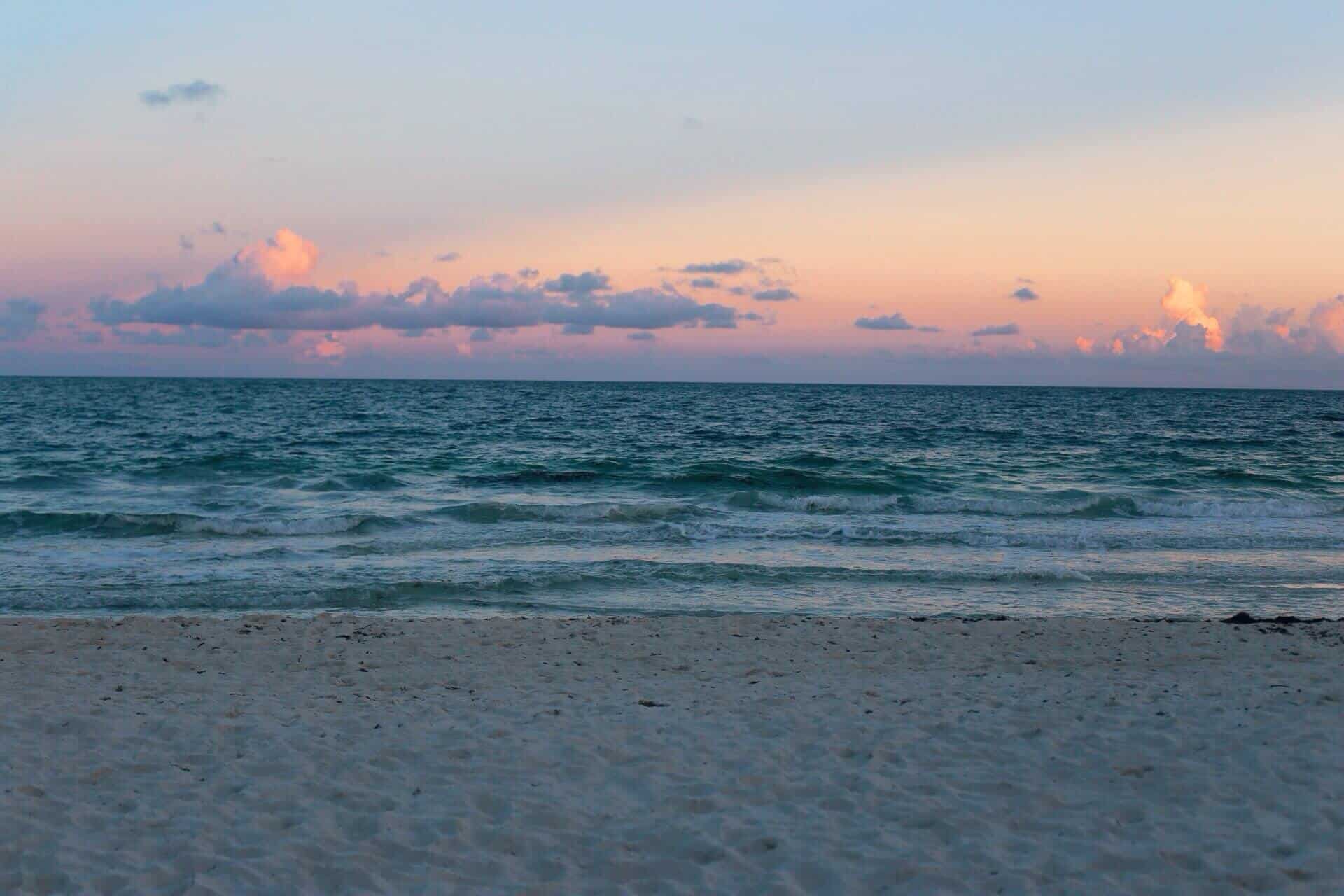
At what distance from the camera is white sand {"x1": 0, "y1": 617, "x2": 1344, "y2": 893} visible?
5.14 m

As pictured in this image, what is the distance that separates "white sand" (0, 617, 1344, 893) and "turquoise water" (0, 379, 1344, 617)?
3383 millimetres

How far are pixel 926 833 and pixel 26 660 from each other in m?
8.19

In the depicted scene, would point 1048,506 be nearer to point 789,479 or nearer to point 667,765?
point 789,479

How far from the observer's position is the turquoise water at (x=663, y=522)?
13.6 m

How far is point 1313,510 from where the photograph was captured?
22344 mm

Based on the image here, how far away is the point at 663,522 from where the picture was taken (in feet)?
65.9

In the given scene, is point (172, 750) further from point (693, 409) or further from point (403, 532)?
point (693, 409)

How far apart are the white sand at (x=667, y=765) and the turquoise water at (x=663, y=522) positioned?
3.38 meters

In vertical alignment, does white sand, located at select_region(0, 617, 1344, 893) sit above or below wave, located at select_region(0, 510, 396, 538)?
above

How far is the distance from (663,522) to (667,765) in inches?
531

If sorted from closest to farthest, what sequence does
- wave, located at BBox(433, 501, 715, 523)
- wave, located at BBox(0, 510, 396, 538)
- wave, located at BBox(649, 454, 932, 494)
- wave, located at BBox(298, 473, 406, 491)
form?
wave, located at BBox(0, 510, 396, 538) → wave, located at BBox(433, 501, 715, 523) → wave, located at BBox(298, 473, 406, 491) → wave, located at BBox(649, 454, 932, 494)

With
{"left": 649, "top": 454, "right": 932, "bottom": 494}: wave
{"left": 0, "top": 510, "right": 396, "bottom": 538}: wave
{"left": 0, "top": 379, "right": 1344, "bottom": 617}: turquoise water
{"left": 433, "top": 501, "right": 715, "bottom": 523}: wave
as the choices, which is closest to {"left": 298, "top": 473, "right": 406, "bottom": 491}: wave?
{"left": 0, "top": 379, "right": 1344, "bottom": 617}: turquoise water

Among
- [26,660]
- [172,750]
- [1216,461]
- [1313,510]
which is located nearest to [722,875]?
[172,750]

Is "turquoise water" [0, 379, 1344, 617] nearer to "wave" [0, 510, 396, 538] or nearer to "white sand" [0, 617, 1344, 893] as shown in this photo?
"wave" [0, 510, 396, 538]
